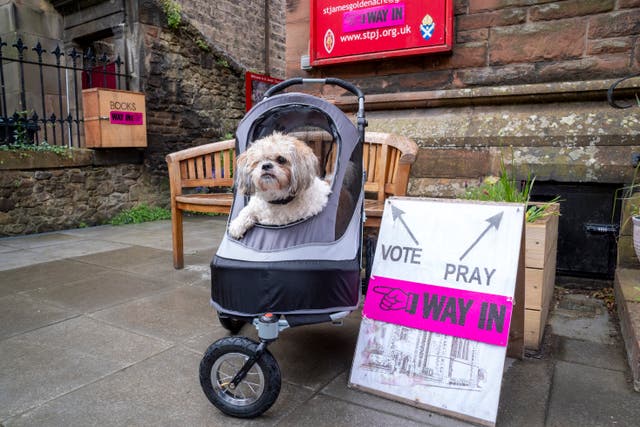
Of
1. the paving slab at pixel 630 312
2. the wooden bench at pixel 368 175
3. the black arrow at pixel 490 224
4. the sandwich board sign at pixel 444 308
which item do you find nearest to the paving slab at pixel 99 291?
the wooden bench at pixel 368 175

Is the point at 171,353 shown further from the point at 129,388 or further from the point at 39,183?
the point at 39,183

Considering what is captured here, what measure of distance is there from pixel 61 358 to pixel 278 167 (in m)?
1.70

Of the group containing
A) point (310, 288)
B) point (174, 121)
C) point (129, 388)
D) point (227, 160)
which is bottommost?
point (129, 388)

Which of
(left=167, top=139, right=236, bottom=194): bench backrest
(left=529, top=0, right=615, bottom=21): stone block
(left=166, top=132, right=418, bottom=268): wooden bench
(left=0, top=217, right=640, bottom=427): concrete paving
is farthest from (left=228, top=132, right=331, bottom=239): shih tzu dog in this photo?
(left=529, top=0, right=615, bottom=21): stone block

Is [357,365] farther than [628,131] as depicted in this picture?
No

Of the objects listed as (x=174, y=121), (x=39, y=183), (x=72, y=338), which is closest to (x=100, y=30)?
(x=174, y=121)

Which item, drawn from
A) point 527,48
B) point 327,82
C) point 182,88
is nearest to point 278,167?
point 327,82

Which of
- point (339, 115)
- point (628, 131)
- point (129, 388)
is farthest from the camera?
point (628, 131)

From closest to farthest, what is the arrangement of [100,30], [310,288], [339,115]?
[310,288] < [339,115] < [100,30]

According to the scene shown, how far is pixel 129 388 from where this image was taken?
7.60ft

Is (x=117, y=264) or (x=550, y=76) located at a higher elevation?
(x=550, y=76)

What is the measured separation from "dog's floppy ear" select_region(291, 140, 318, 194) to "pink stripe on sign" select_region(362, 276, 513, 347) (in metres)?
0.64

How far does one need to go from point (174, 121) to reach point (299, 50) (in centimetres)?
437

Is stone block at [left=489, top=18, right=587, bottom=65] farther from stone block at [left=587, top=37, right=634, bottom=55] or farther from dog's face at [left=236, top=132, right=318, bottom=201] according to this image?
dog's face at [left=236, top=132, right=318, bottom=201]
